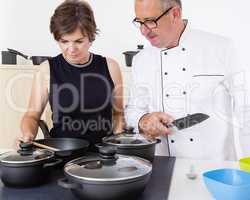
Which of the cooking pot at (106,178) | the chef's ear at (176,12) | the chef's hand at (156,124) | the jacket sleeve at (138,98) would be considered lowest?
the cooking pot at (106,178)

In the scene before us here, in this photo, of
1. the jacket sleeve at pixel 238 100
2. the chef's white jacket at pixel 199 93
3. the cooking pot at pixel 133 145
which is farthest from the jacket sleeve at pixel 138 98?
the cooking pot at pixel 133 145

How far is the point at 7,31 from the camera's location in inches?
114

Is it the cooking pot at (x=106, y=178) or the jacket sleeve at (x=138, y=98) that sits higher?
the jacket sleeve at (x=138, y=98)

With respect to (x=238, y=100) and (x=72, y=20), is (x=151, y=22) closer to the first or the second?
(x=72, y=20)

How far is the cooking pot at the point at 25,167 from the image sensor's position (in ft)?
2.68

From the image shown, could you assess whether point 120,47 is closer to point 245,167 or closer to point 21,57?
point 21,57

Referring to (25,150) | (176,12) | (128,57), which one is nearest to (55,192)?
(25,150)

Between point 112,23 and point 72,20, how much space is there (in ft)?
4.45

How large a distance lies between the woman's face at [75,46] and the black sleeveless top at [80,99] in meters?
0.04

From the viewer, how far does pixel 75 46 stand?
1517 millimetres

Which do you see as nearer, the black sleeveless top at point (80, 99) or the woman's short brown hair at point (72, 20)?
the woman's short brown hair at point (72, 20)

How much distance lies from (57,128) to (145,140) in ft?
2.21

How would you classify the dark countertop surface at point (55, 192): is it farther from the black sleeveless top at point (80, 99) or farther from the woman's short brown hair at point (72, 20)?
the woman's short brown hair at point (72, 20)

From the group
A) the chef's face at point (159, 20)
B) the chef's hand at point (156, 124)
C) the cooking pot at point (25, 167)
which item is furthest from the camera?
the chef's face at point (159, 20)
